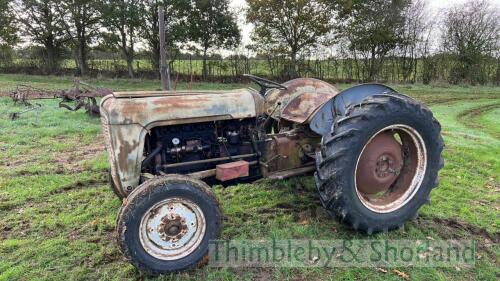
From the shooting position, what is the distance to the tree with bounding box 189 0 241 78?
1939 cm

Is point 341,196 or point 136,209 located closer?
point 136,209

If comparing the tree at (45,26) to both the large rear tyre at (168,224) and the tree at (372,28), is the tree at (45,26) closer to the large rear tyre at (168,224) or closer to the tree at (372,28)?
the tree at (372,28)

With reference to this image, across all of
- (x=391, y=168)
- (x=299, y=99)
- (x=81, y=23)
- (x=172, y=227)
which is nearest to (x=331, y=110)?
(x=299, y=99)

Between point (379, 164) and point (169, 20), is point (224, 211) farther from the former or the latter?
point (169, 20)

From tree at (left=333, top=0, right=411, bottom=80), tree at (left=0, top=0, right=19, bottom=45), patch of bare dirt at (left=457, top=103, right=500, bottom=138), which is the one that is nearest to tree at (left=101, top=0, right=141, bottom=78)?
tree at (left=0, top=0, right=19, bottom=45)

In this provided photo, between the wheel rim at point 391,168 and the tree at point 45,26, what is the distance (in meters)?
21.5

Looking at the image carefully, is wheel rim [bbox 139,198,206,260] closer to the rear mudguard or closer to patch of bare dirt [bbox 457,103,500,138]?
the rear mudguard

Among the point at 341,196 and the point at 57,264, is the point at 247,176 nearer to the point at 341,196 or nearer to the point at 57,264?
the point at 341,196

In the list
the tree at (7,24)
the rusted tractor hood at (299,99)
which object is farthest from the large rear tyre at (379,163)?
the tree at (7,24)

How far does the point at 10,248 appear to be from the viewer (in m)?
3.19

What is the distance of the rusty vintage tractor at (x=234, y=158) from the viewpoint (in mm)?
2721

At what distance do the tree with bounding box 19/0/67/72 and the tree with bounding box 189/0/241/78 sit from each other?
303 inches

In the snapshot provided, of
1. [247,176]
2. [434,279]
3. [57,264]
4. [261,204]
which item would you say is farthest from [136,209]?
[434,279]

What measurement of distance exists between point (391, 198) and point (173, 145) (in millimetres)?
2083
